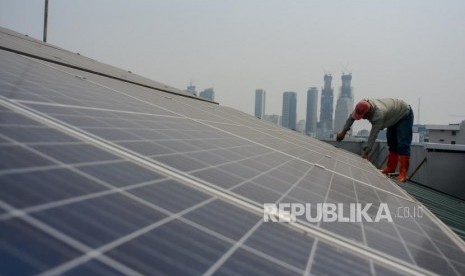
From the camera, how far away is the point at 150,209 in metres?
2.57

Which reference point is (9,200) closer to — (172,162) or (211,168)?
(172,162)

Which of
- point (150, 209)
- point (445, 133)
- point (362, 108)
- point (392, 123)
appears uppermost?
point (362, 108)

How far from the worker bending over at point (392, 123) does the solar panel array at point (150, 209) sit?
6.88 metres

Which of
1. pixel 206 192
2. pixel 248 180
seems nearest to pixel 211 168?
pixel 248 180

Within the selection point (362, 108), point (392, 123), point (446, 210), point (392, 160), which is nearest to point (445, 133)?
point (392, 160)

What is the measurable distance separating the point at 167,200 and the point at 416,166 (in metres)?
19.9

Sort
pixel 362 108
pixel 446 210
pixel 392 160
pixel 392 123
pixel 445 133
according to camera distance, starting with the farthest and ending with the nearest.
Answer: pixel 445 133, pixel 392 160, pixel 392 123, pixel 362 108, pixel 446 210

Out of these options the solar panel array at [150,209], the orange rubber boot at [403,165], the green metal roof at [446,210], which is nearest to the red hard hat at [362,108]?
the orange rubber boot at [403,165]

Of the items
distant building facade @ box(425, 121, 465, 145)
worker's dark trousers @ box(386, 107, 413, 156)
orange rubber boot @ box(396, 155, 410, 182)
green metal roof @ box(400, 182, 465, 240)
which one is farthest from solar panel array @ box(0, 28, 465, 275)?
distant building facade @ box(425, 121, 465, 145)

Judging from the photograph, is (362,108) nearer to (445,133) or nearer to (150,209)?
(150,209)

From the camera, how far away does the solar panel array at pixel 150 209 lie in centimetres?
185

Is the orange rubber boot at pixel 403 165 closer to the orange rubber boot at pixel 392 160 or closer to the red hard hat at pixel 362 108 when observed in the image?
the orange rubber boot at pixel 392 160

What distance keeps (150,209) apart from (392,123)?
39.2 ft

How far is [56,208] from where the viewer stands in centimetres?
206
